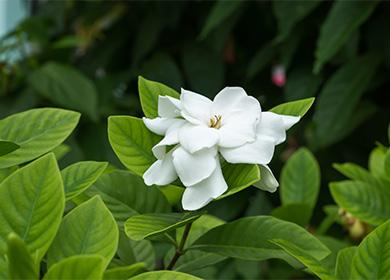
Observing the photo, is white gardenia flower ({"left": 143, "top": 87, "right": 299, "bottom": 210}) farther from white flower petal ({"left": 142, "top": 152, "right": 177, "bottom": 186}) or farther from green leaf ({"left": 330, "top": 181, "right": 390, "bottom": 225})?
green leaf ({"left": 330, "top": 181, "right": 390, "bottom": 225})

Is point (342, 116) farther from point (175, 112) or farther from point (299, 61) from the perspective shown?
point (175, 112)

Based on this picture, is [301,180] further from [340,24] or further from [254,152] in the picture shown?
[340,24]

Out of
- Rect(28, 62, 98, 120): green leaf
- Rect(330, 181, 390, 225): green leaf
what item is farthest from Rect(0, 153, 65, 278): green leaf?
Rect(28, 62, 98, 120): green leaf

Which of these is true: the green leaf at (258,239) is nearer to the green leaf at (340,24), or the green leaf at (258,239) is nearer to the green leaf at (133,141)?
the green leaf at (133,141)

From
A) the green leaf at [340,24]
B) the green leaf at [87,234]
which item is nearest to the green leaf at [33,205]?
the green leaf at [87,234]

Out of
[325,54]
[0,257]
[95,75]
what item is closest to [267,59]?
[325,54]
